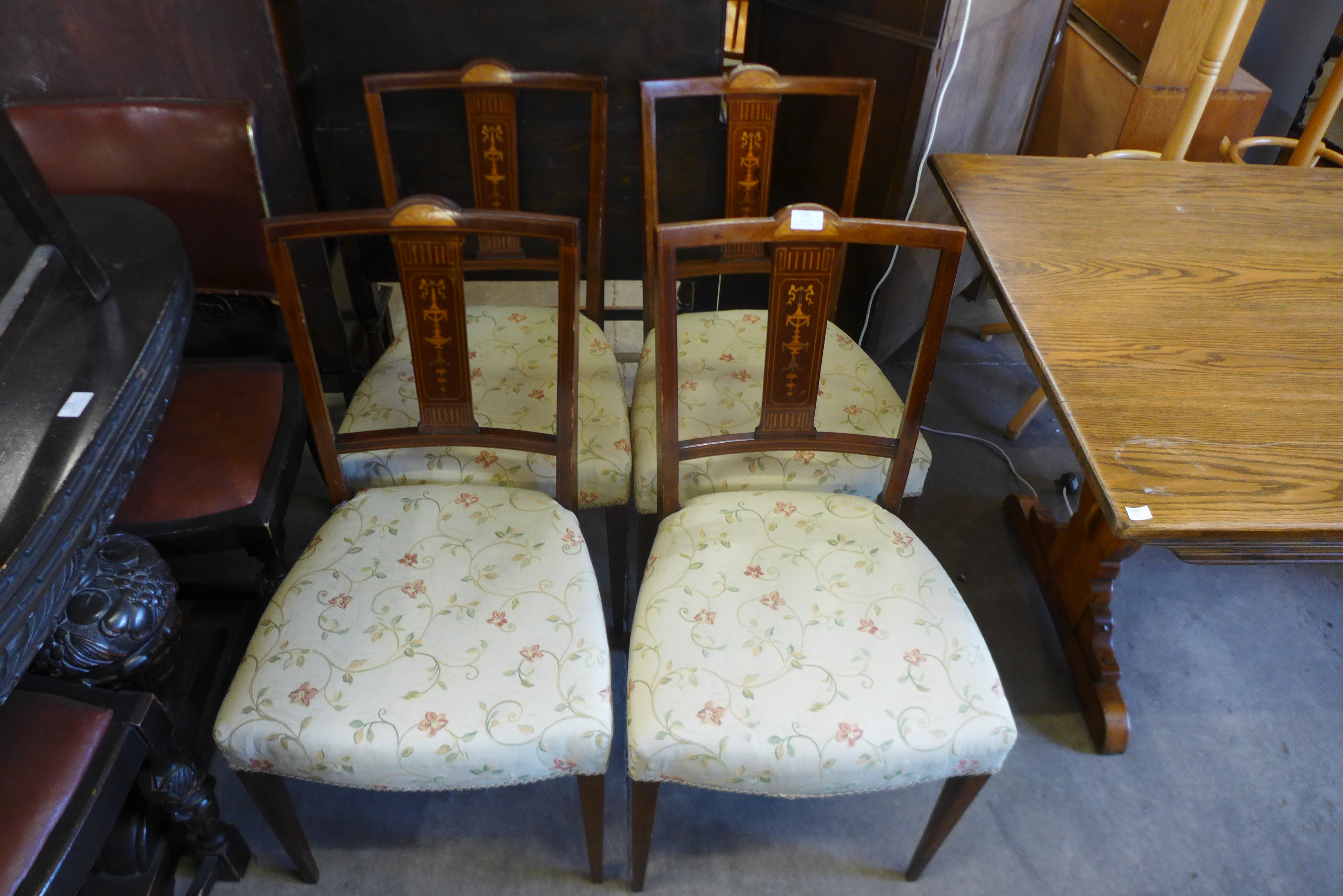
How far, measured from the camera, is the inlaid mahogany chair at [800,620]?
916mm

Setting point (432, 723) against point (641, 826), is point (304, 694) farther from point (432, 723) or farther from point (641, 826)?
point (641, 826)

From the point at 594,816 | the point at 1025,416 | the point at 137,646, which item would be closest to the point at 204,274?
the point at 137,646

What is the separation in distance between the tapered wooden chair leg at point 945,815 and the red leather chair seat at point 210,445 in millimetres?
1032

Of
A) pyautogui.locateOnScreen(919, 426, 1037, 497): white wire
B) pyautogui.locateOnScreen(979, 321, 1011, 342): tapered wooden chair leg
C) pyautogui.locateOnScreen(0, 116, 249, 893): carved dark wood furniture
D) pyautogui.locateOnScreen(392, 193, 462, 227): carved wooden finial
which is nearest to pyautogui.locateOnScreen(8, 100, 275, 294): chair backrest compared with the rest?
pyautogui.locateOnScreen(0, 116, 249, 893): carved dark wood furniture

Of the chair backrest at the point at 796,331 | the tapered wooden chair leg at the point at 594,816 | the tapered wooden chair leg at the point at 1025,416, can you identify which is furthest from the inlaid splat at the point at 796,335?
the tapered wooden chair leg at the point at 1025,416

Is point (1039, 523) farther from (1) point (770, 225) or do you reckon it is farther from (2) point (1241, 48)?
(2) point (1241, 48)

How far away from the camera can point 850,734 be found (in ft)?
2.99

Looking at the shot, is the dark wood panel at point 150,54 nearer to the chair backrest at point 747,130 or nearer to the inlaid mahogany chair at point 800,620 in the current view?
the chair backrest at point 747,130

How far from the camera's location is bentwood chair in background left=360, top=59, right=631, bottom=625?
1.21m

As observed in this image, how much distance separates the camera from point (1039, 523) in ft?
5.39

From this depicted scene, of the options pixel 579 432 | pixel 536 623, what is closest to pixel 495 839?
pixel 536 623

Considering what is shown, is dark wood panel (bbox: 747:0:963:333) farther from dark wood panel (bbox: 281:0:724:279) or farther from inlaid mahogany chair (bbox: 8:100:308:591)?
inlaid mahogany chair (bbox: 8:100:308:591)

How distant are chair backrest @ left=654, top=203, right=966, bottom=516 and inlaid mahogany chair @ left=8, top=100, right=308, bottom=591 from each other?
0.59m

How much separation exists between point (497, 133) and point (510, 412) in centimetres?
48
